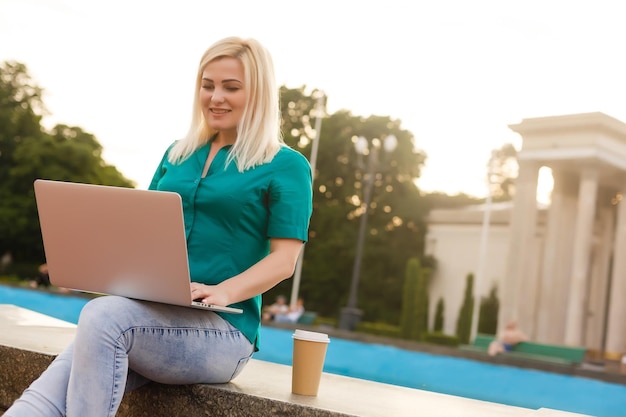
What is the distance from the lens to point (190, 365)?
8.63ft

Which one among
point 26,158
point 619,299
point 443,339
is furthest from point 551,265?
point 26,158

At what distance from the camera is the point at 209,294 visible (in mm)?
2559

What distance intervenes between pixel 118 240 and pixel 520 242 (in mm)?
24349

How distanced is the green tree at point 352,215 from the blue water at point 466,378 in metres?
21.0

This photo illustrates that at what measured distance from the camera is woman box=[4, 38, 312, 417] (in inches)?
93.7

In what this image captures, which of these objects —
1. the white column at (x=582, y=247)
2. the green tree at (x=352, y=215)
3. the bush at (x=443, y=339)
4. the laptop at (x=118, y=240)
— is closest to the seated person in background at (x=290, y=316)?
the bush at (x=443, y=339)

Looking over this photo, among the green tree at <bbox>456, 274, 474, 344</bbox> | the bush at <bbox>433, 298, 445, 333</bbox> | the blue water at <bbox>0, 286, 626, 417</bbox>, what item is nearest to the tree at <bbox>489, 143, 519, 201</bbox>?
Answer: the bush at <bbox>433, 298, 445, 333</bbox>

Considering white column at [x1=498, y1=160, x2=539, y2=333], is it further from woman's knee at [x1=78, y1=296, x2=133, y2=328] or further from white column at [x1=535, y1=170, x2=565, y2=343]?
woman's knee at [x1=78, y1=296, x2=133, y2=328]

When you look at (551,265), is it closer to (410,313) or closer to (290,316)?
(410,313)

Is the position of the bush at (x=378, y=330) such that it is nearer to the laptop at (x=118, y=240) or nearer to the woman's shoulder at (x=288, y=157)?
the woman's shoulder at (x=288, y=157)

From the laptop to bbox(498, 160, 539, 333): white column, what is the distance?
24.1 m

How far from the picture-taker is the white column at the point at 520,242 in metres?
25.7

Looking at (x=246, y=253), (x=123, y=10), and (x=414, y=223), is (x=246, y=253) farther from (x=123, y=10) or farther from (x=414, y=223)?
(x=414, y=223)

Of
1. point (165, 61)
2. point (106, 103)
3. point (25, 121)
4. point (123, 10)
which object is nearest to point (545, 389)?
point (165, 61)
